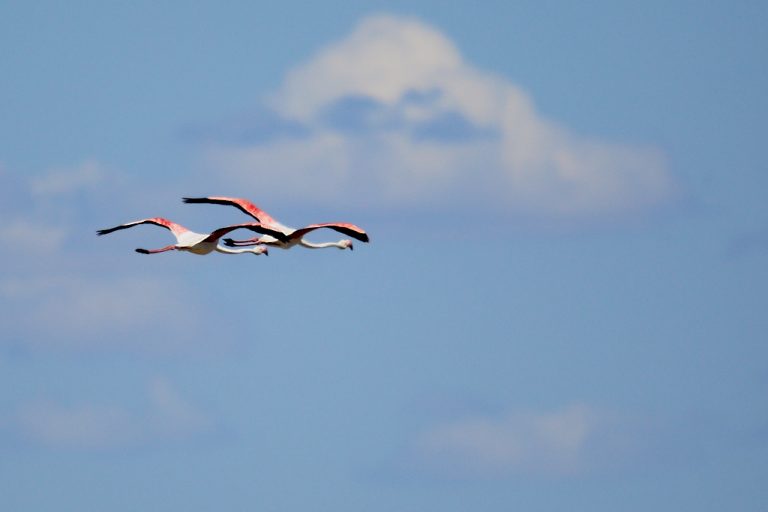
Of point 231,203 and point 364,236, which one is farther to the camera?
point 231,203

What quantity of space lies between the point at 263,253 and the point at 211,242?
117 inches

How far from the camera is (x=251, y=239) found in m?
69.1

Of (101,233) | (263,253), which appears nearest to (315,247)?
(263,253)

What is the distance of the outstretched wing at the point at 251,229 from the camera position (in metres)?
63.8

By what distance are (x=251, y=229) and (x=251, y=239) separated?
408cm

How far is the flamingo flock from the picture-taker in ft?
212

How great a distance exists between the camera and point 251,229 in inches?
2559

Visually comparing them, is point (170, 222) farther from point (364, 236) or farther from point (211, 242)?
point (364, 236)

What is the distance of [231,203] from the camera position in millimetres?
69625

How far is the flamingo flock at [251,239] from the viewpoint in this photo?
6450 centimetres

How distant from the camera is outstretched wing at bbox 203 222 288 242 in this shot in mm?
63781

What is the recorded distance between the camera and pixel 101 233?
64.9 m

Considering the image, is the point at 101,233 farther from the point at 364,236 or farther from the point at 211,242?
the point at 364,236

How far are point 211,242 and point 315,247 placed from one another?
4312mm
